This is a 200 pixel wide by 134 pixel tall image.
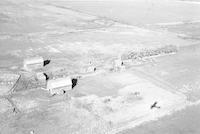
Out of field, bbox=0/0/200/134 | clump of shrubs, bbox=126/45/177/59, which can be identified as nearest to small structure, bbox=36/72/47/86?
field, bbox=0/0/200/134

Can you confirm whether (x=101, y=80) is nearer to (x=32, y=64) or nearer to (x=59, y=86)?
(x=59, y=86)

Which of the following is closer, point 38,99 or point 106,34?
point 38,99

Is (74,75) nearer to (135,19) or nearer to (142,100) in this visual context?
(142,100)

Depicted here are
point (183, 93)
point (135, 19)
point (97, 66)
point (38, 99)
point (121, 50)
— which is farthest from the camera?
point (135, 19)

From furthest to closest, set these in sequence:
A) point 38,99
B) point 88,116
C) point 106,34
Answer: point 106,34
point 38,99
point 88,116

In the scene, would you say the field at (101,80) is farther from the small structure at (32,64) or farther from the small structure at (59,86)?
the small structure at (32,64)

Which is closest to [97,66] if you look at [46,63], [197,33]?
[46,63]

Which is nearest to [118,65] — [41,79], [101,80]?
[101,80]
